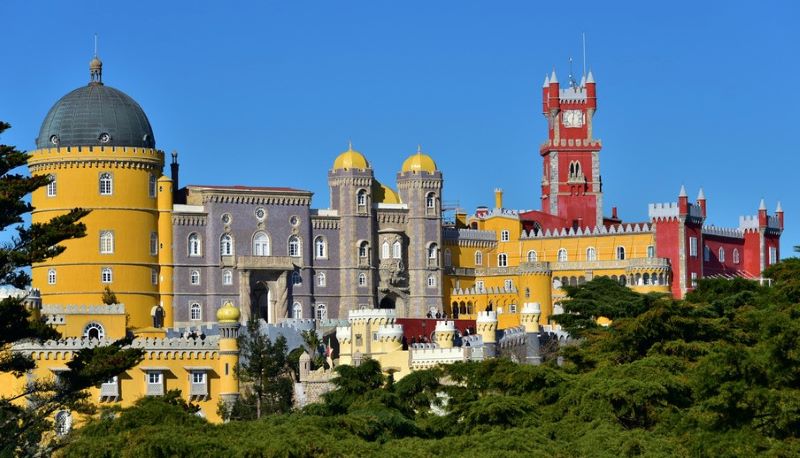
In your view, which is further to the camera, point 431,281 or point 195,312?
Result: point 431,281

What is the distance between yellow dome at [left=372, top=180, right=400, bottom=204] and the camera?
102m

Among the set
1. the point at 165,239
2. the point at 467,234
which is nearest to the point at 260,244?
the point at 165,239

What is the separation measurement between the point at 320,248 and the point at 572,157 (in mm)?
19076

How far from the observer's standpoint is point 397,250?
330 feet

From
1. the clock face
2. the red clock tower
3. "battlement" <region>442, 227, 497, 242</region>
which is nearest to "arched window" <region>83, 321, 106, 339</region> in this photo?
"battlement" <region>442, 227, 497, 242</region>

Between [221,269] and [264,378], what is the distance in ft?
56.7

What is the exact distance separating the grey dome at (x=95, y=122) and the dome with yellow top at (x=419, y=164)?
14.6 meters

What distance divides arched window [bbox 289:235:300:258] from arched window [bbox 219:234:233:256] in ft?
10.5

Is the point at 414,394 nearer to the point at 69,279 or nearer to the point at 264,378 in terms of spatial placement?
the point at 264,378

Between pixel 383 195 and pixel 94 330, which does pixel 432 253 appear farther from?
pixel 94 330

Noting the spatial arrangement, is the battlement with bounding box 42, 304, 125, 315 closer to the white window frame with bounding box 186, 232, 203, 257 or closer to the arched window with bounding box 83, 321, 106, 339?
the arched window with bounding box 83, 321, 106, 339

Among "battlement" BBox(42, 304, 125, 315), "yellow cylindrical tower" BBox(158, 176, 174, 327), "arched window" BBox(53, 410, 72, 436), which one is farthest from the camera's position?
"yellow cylindrical tower" BBox(158, 176, 174, 327)

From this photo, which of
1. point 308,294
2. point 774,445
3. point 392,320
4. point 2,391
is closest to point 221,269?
point 308,294

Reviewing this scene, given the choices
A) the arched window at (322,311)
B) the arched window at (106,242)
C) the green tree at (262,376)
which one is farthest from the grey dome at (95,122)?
the green tree at (262,376)
